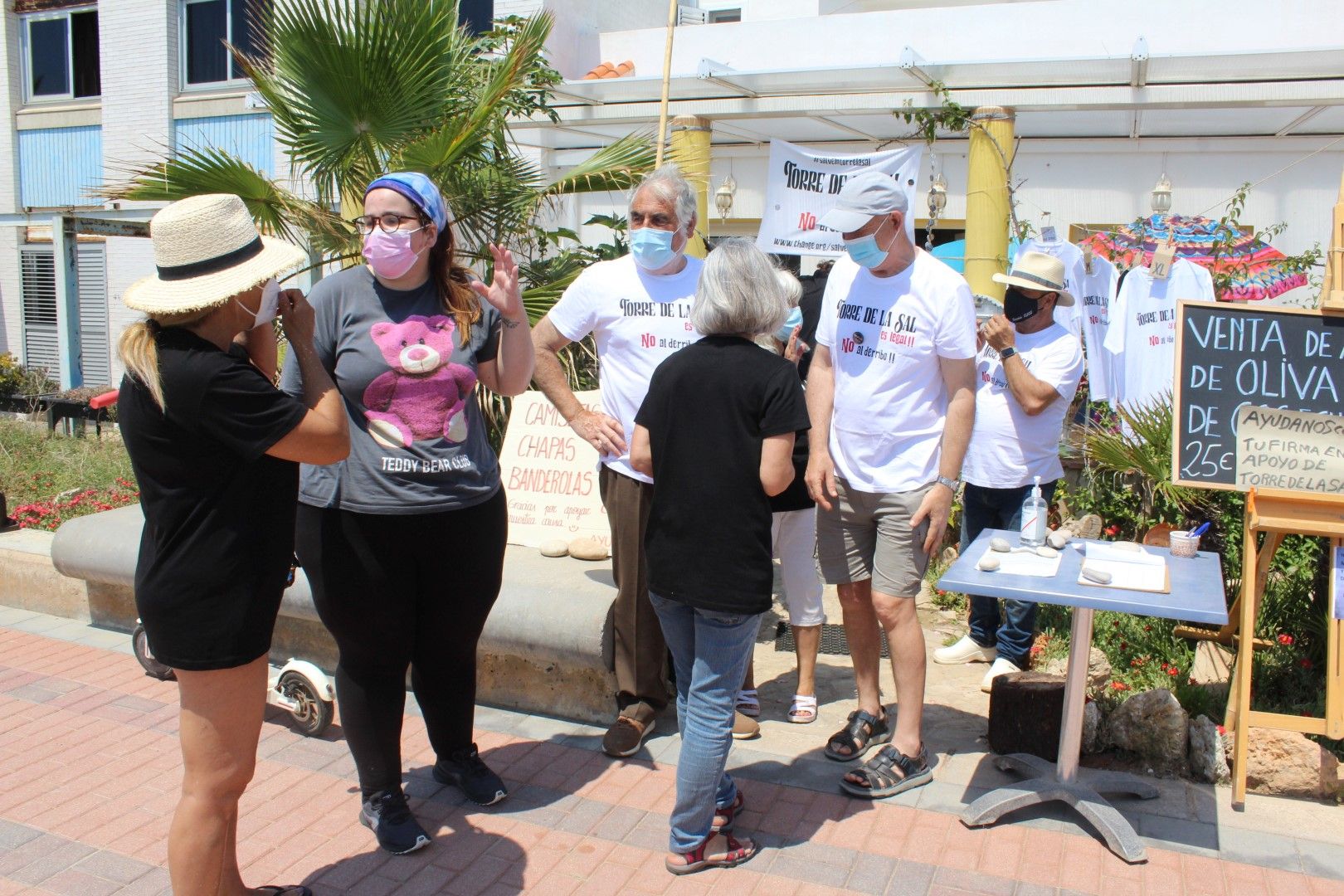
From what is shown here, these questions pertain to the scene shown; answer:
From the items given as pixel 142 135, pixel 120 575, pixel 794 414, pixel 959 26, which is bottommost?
pixel 120 575

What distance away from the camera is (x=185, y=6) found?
15.0m

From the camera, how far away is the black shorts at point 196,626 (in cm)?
261

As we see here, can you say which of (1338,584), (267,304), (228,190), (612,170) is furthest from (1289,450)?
(228,190)

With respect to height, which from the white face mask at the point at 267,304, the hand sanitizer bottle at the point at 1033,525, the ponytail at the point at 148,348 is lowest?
→ the hand sanitizer bottle at the point at 1033,525

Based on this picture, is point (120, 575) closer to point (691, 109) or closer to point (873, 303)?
point (873, 303)

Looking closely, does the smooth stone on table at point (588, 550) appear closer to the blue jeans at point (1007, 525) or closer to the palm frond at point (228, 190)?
the blue jeans at point (1007, 525)

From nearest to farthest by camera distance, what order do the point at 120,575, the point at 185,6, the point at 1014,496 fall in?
the point at 1014,496 < the point at 120,575 < the point at 185,6

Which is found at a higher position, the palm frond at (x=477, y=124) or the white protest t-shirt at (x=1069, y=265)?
the palm frond at (x=477, y=124)

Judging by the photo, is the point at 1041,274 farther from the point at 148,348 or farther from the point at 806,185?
the point at 806,185

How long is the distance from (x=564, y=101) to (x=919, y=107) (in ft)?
13.1

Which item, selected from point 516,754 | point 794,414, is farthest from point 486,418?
point 794,414

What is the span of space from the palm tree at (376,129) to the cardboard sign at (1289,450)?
3813 millimetres

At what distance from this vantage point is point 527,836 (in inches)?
139

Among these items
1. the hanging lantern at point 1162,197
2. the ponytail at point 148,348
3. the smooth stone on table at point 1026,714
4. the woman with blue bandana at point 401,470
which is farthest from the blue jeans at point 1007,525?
the hanging lantern at point 1162,197
